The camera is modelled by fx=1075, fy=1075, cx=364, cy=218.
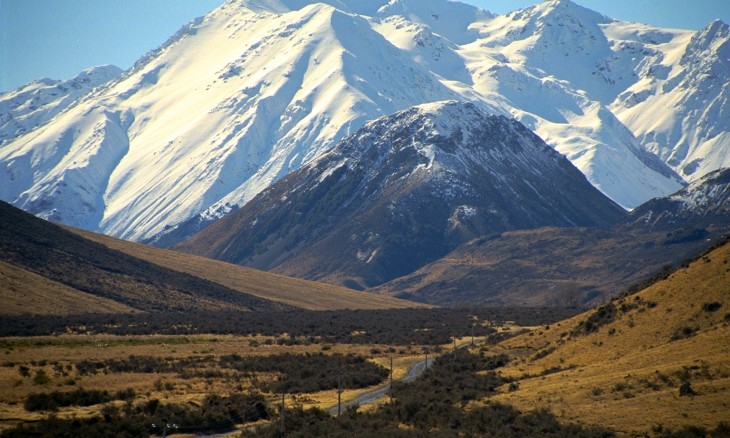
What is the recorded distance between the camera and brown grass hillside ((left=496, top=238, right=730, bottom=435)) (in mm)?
67438

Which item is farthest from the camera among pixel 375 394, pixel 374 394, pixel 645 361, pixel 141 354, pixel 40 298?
pixel 40 298

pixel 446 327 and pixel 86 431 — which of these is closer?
pixel 86 431

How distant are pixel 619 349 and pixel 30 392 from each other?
46797 mm

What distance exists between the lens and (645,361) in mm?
79375

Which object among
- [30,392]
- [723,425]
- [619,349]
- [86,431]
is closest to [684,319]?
[619,349]

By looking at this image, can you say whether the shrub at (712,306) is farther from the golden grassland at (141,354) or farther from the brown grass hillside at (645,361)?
the golden grassland at (141,354)

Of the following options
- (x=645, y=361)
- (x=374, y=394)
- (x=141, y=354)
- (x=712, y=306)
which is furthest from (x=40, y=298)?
(x=712, y=306)

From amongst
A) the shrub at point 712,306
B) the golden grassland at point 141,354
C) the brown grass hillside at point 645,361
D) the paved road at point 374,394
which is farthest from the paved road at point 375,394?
the shrub at point 712,306

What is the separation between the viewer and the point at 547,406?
73312 mm

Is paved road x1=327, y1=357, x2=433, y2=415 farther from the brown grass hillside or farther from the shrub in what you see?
the shrub

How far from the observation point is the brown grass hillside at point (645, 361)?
67.4 meters

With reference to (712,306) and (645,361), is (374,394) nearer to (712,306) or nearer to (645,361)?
(645,361)

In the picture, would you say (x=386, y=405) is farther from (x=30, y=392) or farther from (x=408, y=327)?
(x=408, y=327)

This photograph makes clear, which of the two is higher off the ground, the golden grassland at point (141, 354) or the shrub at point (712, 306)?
the shrub at point (712, 306)
